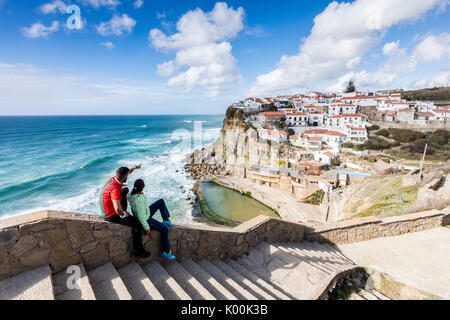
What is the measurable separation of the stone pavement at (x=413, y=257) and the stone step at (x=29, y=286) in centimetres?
784

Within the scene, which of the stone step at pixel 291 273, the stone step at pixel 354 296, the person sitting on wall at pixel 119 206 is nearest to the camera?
the person sitting on wall at pixel 119 206

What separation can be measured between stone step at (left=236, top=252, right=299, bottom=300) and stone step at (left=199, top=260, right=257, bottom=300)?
40.6 inches

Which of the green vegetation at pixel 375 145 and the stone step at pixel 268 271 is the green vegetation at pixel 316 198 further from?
the stone step at pixel 268 271

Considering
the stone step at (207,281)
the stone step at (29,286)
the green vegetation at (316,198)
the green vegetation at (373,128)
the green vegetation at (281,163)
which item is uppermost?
the green vegetation at (373,128)

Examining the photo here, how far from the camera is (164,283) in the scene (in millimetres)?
3326

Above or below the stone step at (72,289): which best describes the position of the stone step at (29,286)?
above

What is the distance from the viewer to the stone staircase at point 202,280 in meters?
2.68

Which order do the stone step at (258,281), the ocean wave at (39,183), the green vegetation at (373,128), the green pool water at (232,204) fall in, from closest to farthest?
the stone step at (258,281), the green pool water at (232,204), the ocean wave at (39,183), the green vegetation at (373,128)

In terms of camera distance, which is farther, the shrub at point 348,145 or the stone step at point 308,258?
the shrub at point 348,145

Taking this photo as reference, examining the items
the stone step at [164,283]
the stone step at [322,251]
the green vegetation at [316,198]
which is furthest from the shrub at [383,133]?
the stone step at [164,283]

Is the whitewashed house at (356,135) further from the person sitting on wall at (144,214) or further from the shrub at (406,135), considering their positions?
the person sitting on wall at (144,214)
